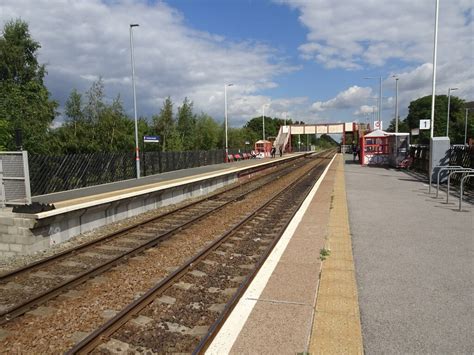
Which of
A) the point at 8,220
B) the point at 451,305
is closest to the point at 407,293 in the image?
the point at 451,305

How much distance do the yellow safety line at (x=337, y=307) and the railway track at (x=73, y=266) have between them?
362 centimetres

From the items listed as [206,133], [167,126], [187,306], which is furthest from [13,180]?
[206,133]

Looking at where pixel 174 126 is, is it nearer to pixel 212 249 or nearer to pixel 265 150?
pixel 265 150

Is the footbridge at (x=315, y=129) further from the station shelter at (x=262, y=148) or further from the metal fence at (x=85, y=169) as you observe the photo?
the metal fence at (x=85, y=169)

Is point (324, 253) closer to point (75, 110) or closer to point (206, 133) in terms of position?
point (75, 110)

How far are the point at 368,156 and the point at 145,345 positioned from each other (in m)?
30.5

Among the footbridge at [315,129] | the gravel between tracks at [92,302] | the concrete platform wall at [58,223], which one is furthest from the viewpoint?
the footbridge at [315,129]

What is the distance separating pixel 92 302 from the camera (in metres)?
5.24

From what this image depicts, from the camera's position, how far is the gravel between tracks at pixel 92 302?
4.16 metres

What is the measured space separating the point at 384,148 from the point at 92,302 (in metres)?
29.1

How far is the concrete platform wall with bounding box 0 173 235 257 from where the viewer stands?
808cm

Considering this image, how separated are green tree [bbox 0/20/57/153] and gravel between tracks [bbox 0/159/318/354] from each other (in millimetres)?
14666

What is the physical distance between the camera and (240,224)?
32.2 feet

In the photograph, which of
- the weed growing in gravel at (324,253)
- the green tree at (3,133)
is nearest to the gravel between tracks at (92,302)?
the weed growing in gravel at (324,253)
